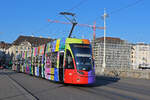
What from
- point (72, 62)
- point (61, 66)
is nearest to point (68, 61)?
point (72, 62)

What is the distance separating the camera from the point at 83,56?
15797 mm

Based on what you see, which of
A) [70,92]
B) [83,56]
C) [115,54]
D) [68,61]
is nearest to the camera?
[70,92]

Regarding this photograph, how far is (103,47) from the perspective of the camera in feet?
157

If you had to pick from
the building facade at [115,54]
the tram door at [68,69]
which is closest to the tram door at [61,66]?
the tram door at [68,69]

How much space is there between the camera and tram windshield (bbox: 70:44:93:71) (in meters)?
15.5

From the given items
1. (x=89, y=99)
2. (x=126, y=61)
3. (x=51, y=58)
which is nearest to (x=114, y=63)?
(x=126, y=61)

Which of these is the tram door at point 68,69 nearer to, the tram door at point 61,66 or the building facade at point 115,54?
the tram door at point 61,66

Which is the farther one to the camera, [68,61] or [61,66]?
[61,66]

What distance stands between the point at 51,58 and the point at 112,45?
2966 centimetres

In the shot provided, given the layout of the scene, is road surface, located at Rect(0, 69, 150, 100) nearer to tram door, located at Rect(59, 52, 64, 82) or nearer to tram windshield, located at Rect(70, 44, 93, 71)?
tram door, located at Rect(59, 52, 64, 82)

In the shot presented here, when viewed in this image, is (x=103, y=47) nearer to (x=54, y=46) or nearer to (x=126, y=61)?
(x=126, y=61)

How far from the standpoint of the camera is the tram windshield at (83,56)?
1549cm

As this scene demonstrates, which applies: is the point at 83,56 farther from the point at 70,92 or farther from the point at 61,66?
the point at 70,92

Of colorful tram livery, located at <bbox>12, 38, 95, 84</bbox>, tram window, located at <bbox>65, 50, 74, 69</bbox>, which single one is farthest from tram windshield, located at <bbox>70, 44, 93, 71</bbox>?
tram window, located at <bbox>65, 50, 74, 69</bbox>
